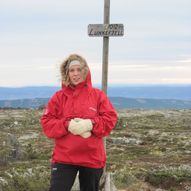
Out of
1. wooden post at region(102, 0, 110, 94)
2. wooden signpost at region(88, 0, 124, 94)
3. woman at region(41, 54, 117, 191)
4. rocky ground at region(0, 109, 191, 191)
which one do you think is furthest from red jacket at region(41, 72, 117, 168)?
rocky ground at region(0, 109, 191, 191)

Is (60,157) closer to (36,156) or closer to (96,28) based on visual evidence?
(96,28)

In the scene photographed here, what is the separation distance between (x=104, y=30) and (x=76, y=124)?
3573mm

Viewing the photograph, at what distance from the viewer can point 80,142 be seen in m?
7.65

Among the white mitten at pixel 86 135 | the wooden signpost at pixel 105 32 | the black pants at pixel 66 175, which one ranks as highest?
the wooden signpost at pixel 105 32

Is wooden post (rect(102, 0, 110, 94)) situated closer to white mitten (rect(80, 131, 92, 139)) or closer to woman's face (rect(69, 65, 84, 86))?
woman's face (rect(69, 65, 84, 86))

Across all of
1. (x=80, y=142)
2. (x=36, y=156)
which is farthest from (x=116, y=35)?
(x=36, y=156)

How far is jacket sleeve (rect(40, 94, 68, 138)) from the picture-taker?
7637 millimetres

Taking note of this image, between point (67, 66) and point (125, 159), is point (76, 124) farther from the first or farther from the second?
point (125, 159)

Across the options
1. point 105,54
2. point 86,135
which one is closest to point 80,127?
point 86,135

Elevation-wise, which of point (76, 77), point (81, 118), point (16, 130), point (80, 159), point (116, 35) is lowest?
point (16, 130)

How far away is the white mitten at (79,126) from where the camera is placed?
7.55 meters

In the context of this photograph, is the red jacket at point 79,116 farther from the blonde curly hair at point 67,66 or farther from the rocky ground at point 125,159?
the rocky ground at point 125,159

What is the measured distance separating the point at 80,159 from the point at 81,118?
2.19 feet

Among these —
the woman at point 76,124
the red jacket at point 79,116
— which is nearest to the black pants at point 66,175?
the woman at point 76,124
